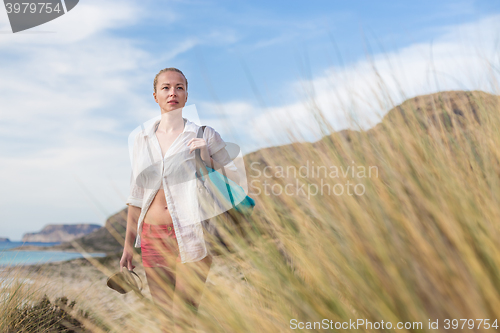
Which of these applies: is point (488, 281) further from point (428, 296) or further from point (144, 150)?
point (144, 150)

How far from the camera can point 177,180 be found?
1.85 meters

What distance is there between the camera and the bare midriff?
185cm

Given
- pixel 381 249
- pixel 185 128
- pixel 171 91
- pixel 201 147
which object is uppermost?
pixel 171 91

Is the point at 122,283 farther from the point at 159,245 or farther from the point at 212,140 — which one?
the point at 212,140

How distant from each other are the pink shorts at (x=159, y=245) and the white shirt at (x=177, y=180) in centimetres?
7

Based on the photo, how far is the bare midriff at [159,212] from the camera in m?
1.85

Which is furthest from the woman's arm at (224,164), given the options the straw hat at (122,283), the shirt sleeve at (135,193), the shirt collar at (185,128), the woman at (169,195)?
the straw hat at (122,283)

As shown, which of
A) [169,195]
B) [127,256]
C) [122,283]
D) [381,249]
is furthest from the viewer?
[127,256]

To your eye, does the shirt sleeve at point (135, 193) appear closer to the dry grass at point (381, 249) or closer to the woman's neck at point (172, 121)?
the woman's neck at point (172, 121)

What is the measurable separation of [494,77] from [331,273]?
1979 mm

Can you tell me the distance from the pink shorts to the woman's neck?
586 millimetres

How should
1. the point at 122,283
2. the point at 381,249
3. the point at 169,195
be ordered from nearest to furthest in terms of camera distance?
1. the point at 381,249
2. the point at 122,283
3. the point at 169,195

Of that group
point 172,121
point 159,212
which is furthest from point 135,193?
point 172,121

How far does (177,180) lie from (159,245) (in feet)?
1.22
